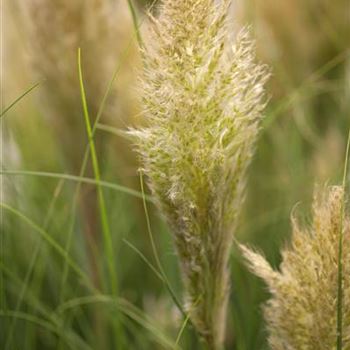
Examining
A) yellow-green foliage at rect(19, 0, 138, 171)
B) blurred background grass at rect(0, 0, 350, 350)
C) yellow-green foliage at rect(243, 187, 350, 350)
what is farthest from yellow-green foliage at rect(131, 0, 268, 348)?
yellow-green foliage at rect(19, 0, 138, 171)

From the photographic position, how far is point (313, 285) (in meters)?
0.86

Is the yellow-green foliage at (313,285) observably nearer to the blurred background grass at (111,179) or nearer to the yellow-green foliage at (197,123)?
the yellow-green foliage at (197,123)

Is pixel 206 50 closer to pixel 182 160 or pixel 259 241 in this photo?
pixel 182 160

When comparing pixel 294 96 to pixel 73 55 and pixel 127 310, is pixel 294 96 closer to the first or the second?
pixel 73 55

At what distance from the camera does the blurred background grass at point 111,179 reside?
4.21 ft

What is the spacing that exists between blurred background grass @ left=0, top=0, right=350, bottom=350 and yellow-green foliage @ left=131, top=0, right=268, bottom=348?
0.66ft

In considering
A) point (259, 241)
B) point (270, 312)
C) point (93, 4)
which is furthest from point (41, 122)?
point (270, 312)

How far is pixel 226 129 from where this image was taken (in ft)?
2.62

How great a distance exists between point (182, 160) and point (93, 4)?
1.85ft

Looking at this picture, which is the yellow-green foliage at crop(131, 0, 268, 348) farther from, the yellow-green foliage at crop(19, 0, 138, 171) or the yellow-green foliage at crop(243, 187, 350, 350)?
the yellow-green foliage at crop(19, 0, 138, 171)

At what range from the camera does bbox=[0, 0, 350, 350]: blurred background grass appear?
1284 mm

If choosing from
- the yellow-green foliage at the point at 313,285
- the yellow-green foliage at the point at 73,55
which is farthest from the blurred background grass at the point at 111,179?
the yellow-green foliage at the point at 313,285

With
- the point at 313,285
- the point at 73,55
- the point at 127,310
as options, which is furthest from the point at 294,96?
the point at 313,285

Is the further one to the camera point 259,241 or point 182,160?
point 259,241
